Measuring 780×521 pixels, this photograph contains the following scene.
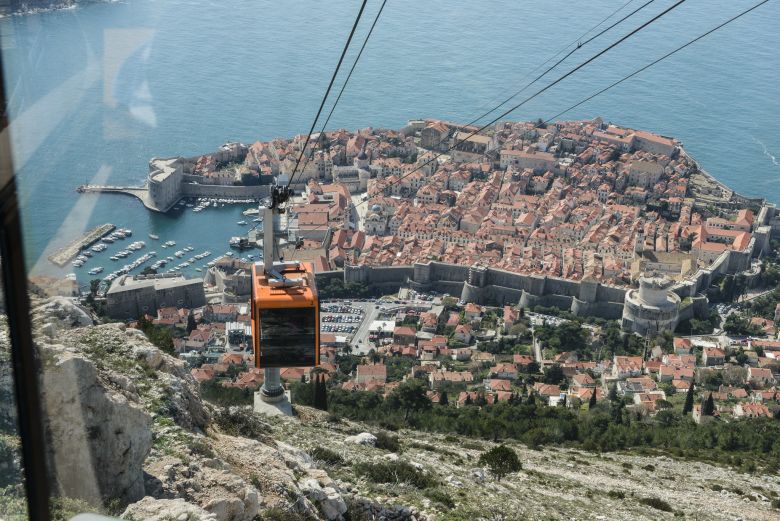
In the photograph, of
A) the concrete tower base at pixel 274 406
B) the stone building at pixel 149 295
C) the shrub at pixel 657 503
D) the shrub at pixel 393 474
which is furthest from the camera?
the stone building at pixel 149 295

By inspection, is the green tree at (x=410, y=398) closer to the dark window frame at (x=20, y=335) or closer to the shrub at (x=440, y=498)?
the shrub at (x=440, y=498)

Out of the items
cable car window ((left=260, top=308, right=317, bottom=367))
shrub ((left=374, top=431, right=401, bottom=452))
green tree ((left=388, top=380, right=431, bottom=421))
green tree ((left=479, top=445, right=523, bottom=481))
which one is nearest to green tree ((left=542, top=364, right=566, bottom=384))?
green tree ((left=388, top=380, right=431, bottom=421))

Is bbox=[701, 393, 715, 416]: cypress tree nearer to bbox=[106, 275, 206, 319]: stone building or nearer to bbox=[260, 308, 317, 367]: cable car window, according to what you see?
bbox=[260, 308, 317, 367]: cable car window

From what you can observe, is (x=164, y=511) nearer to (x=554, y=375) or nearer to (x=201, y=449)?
(x=201, y=449)

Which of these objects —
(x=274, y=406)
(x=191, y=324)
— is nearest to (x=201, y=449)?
(x=274, y=406)

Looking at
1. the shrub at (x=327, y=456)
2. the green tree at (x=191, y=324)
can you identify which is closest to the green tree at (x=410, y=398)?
the green tree at (x=191, y=324)

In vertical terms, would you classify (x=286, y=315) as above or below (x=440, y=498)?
above
